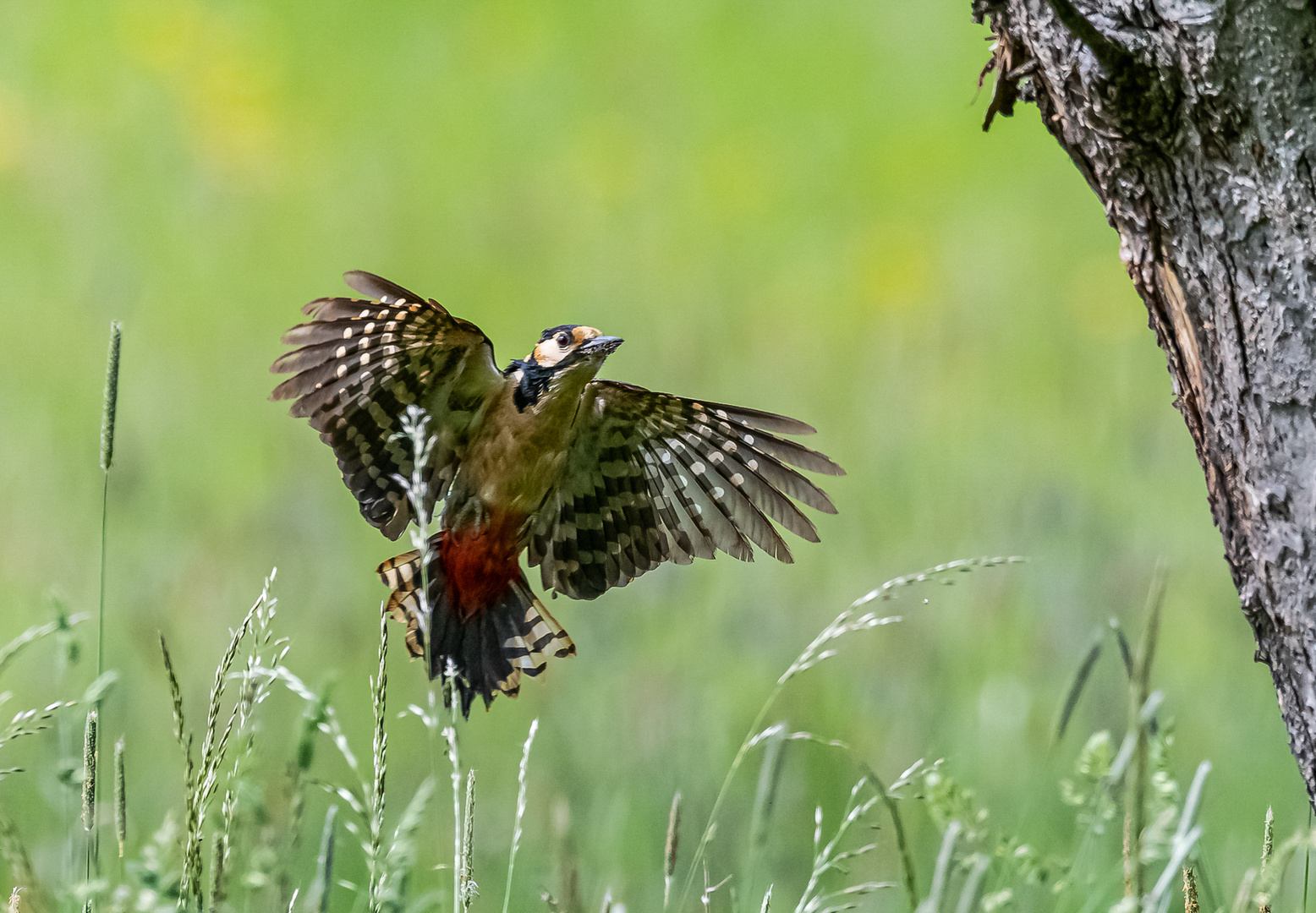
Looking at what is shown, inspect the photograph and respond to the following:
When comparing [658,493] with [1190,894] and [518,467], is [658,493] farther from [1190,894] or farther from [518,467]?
[1190,894]

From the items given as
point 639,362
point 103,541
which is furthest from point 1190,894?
point 639,362

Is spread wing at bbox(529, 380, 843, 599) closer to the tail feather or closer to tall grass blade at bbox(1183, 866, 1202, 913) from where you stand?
the tail feather

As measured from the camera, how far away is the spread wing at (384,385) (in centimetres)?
283

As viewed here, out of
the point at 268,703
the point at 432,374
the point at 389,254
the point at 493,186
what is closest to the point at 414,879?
the point at 268,703

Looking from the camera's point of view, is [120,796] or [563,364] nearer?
[120,796]

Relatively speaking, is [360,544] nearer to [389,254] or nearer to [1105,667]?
[389,254]

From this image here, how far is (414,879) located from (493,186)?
4.32 metres

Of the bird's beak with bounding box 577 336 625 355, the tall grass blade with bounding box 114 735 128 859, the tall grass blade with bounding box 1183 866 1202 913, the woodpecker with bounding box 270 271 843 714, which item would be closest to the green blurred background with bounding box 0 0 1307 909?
the tall grass blade with bounding box 114 735 128 859

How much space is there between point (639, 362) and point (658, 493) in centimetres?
247

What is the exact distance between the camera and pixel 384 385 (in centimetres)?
293

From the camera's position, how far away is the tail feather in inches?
126

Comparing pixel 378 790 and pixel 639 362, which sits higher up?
pixel 639 362

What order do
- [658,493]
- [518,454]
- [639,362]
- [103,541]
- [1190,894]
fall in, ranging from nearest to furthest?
[103,541] < [1190,894] < [518,454] < [658,493] < [639,362]

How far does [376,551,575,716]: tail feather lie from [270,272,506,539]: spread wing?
289mm
